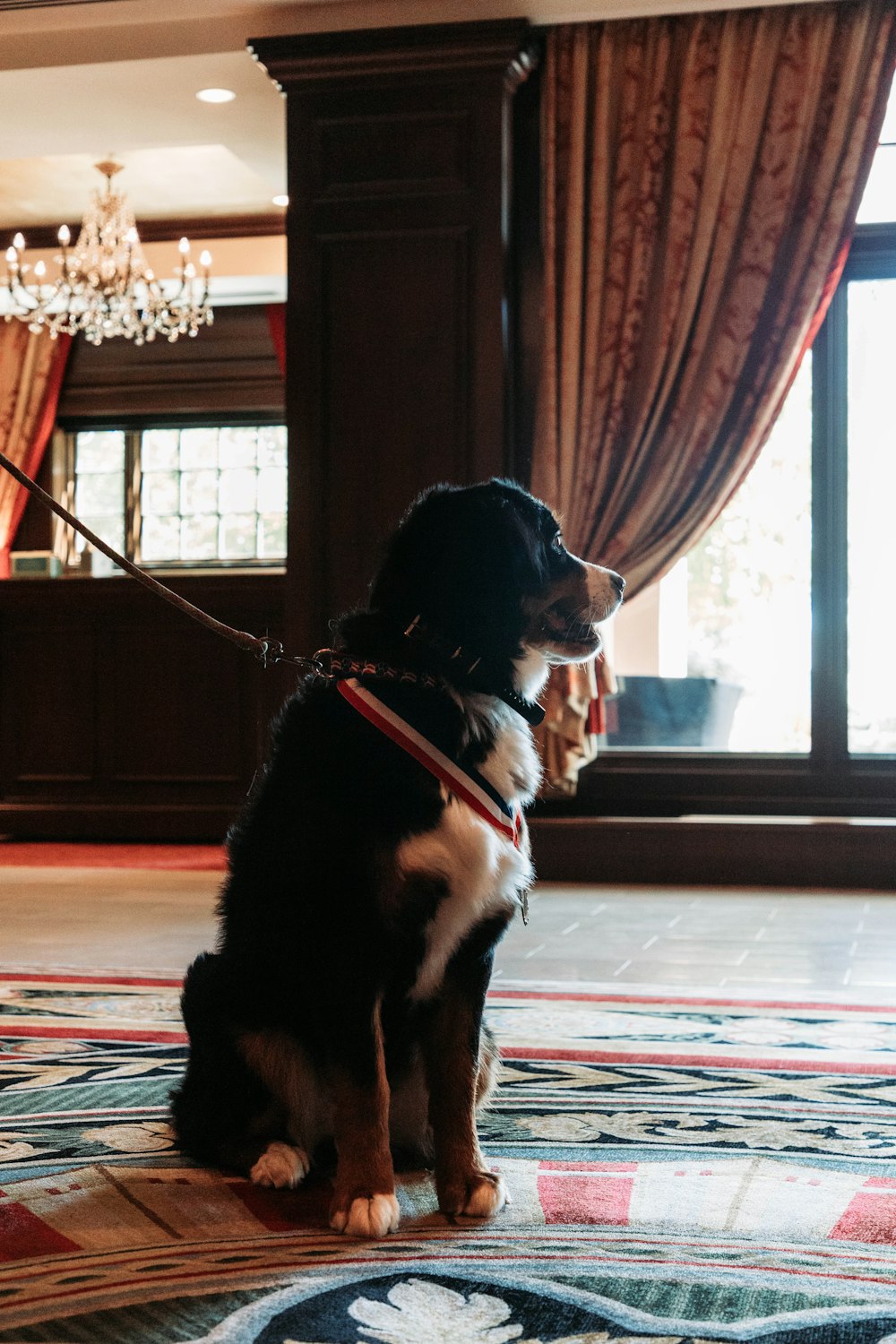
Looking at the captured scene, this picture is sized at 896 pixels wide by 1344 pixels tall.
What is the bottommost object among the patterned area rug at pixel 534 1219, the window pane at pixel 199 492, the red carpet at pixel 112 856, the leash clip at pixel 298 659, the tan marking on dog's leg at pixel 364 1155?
the red carpet at pixel 112 856

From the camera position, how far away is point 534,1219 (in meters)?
1.66

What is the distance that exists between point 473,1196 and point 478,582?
747 millimetres

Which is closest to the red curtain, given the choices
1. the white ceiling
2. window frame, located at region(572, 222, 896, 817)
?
the white ceiling

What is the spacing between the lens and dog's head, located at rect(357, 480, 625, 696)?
1.72 metres

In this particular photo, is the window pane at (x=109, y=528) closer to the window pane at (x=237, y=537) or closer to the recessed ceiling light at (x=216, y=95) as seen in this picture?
the window pane at (x=237, y=537)

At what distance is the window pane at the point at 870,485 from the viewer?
558 centimetres

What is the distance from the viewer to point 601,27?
17.0 feet

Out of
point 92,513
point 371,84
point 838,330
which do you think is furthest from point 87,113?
point 92,513

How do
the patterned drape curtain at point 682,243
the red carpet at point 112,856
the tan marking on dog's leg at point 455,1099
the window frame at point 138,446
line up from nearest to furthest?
the tan marking on dog's leg at point 455,1099
the patterned drape curtain at point 682,243
the red carpet at point 112,856
the window frame at point 138,446

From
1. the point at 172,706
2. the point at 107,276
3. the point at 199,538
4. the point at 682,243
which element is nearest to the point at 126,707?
the point at 172,706

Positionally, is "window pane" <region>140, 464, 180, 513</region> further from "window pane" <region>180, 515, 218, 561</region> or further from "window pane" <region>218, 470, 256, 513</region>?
"window pane" <region>218, 470, 256, 513</region>

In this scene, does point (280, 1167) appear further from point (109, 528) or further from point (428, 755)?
point (109, 528)

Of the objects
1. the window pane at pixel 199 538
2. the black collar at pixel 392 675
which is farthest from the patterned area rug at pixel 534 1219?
the window pane at pixel 199 538

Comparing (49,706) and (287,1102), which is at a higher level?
(49,706)
